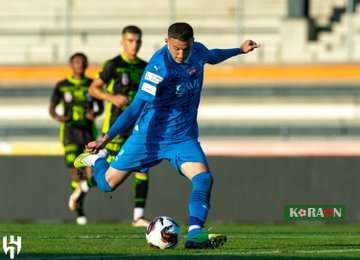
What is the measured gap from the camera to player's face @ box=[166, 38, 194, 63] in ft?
37.2

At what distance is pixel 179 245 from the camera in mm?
11922

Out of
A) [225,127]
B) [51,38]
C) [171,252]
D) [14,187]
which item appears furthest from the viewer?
[51,38]

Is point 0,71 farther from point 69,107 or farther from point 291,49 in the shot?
point 69,107

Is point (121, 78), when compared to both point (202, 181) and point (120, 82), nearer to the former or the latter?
point (120, 82)

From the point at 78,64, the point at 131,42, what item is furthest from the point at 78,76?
the point at 131,42

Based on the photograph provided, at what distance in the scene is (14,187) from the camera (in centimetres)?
2017

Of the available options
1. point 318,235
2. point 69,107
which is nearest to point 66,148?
point 69,107

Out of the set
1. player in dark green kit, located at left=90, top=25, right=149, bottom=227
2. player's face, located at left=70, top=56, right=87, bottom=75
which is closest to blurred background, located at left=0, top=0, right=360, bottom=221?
player's face, located at left=70, top=56, right=87, bottom=75

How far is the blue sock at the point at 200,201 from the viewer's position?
11367 millimetres

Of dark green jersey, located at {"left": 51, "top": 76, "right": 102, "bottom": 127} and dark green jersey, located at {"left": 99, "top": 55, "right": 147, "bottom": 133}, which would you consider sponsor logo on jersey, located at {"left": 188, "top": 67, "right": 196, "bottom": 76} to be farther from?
dark green jersey, located at {"left": 51, "top": 76, "right": 102, "bottom": 127}

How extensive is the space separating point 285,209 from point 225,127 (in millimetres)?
6997

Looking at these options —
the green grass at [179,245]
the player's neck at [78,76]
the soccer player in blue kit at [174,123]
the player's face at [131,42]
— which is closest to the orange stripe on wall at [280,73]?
the player's neck at [78,76]
